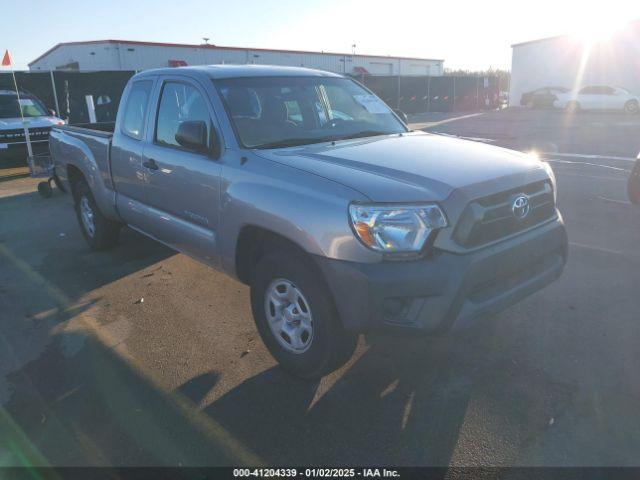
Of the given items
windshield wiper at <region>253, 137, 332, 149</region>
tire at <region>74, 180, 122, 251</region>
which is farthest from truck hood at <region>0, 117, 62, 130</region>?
windshield wiper at <region>253, 137, 332, 149</region>

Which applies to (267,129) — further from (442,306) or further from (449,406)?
(449,406)

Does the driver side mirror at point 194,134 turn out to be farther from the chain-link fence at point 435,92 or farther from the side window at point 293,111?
the chain-link fence at point 435,92

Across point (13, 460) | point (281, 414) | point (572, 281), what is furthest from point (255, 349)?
point (572, 281)

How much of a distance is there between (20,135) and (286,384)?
11.8 meters

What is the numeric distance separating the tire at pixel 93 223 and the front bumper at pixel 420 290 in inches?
149

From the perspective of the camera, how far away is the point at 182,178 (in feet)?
12.9

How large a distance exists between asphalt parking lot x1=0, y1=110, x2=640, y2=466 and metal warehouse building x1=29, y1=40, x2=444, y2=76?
2318cm

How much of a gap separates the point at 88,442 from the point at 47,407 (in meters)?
0.50

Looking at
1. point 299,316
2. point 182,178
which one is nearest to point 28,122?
point 182,178

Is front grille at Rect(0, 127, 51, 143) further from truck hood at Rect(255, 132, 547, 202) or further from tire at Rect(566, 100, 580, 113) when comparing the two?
tire at Rect(566, 100, 580, 113)

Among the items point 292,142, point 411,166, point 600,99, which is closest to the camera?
point 411,166

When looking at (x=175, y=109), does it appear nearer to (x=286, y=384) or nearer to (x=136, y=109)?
(x=136, y=109)

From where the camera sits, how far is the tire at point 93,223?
5750 millimetres

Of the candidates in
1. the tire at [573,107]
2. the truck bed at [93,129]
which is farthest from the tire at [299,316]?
the tire at [573,107]
